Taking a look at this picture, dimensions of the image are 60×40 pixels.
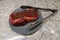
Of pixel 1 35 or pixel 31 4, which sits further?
pixel 31 4

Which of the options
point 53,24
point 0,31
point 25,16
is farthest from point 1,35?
point 53,24

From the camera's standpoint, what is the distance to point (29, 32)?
0.57 m

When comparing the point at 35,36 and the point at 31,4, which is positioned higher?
the point at 31,4

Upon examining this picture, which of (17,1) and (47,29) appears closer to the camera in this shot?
(47,29)

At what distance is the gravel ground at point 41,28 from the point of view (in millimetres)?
573

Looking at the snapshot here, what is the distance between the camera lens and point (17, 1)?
2.46ft

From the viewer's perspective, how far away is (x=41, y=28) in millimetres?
597

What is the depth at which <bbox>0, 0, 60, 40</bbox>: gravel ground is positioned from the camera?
573mm

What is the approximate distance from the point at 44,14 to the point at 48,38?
137mm

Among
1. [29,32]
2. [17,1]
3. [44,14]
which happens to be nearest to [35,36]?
[29,32]

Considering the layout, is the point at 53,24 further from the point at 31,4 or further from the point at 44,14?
the point at 31,4

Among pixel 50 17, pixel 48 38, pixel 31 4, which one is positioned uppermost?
pixel 31 4

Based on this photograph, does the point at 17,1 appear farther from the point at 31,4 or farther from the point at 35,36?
the point at 35,36

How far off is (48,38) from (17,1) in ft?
0.98
